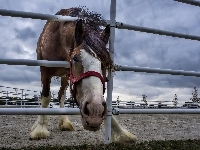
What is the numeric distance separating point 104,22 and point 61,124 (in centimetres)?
222

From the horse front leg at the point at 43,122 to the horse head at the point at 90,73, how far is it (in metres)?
1.44

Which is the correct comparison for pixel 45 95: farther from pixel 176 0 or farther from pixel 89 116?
pixel 89 116

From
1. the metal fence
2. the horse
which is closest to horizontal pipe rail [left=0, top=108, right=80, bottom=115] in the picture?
the metal fence

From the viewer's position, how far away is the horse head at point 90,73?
1.97 metres

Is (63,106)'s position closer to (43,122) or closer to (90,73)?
(43,122)

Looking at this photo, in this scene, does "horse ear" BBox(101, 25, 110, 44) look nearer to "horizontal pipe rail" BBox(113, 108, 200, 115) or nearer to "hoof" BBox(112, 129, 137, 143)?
"horizontal pipe rail" BBox(113, 108, 200, 115)

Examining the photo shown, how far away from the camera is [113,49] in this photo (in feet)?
9.21

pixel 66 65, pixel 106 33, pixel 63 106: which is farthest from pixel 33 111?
pixel 63 106

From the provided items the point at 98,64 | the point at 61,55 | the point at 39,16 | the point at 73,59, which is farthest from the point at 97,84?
the point at 61,55

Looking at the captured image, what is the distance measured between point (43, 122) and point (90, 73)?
200cm

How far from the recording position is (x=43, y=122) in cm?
395

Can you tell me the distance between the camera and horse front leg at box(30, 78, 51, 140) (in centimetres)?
363

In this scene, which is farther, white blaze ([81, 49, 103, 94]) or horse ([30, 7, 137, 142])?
white blaze ([81, 49, 103, 94])

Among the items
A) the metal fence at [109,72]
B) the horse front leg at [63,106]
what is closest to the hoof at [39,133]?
the horse front leg at [63,106]
